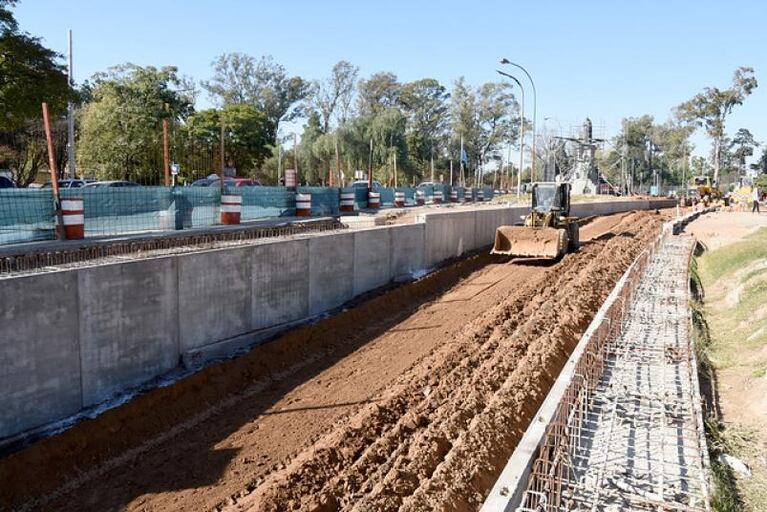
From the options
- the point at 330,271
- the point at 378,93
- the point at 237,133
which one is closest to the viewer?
the point at 330,271

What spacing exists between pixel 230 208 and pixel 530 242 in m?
8.56

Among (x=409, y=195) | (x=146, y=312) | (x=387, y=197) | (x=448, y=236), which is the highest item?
(x=409, y=195)

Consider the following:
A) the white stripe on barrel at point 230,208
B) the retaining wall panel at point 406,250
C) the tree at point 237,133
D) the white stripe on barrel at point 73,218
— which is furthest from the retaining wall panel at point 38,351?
the tree at point 237,133

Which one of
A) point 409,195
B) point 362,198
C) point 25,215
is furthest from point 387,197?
point 25,215

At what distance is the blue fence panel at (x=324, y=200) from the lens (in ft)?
75.6

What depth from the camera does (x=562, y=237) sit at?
18.2 metres

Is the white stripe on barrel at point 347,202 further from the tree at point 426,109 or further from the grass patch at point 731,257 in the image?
the tree at point 426,109

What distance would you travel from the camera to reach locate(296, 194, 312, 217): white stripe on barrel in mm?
21375

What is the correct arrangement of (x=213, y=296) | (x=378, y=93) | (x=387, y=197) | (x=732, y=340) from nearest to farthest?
(x=213, y=296)
(x=732, y=340)
(x=387, y=197)
(x=378, y=93)

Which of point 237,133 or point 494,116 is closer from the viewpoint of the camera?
point 237,133

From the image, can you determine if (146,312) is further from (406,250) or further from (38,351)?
(406,250)

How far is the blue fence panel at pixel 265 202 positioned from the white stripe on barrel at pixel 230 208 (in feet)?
2.38

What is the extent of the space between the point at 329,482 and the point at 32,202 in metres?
9.08

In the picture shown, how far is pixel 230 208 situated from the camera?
16922 millimetres
